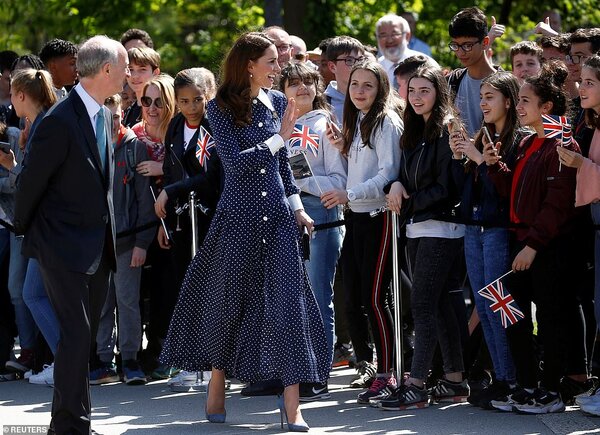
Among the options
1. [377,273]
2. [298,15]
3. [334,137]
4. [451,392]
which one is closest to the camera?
[451,392]

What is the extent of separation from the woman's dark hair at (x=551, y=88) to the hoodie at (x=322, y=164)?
157 cm

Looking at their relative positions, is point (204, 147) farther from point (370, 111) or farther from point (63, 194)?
point (63, 194)

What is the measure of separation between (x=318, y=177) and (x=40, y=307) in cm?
231

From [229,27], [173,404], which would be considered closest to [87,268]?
[173,404]

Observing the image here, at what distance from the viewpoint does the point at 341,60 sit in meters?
10.2

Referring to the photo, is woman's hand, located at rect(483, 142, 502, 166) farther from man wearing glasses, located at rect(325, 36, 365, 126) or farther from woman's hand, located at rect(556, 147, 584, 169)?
man wearing glasses, located at rect(325, 36, 365, 126)

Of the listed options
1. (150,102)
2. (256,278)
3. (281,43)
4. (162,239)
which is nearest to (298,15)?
(281,43)

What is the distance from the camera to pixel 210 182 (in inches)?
367

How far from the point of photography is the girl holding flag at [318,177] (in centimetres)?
903

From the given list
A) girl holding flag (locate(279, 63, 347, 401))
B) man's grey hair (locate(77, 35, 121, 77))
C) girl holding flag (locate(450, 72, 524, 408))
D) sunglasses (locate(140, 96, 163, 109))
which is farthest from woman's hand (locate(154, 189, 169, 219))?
girl holding flag (locate(450, 72, 524, 408))

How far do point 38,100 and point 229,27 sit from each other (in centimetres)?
1627

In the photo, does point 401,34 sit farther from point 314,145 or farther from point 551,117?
point 551,117

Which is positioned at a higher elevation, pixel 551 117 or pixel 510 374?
pixel 551 117

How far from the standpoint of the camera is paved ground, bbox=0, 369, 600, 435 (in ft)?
25.1
